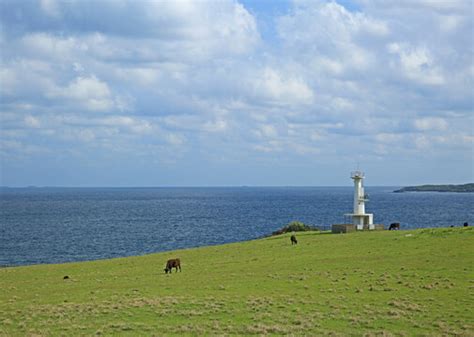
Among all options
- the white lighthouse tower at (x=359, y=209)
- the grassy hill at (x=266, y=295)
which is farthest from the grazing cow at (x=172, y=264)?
the white lighthouse tower at (x=359, y=209)

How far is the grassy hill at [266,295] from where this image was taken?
26922 mm

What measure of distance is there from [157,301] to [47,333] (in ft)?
21.3

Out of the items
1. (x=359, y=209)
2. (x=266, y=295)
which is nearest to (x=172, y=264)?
(x=266, y=295)

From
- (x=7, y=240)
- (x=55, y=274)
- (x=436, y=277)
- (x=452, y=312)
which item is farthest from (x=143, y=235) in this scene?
(x=452, y=312)

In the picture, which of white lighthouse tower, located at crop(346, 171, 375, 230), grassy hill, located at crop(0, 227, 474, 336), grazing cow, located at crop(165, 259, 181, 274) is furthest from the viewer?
white lighthouse tower, located at crop(346, 171, 375, 230)

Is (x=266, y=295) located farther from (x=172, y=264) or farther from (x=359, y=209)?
(x=359, y=209)

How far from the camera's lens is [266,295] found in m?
33.0

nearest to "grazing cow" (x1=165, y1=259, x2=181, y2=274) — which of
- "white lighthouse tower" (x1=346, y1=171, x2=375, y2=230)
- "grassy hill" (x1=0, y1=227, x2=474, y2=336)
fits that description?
"grassy hill" (x1=0, y1=227, x2=474, y2=336)

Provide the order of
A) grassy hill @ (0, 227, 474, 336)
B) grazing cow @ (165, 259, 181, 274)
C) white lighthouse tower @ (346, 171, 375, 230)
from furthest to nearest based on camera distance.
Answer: white lighthouse tower @ (346, 171, 375, 230) < grazing cow @ (165, 259, 181, 274) < grassy hill @ (0, 227, 474, 336)

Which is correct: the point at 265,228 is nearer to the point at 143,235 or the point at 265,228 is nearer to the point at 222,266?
the point at 143,235

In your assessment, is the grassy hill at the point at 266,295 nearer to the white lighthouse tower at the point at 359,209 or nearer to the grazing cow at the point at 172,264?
the grazing cow at the point at 172,264

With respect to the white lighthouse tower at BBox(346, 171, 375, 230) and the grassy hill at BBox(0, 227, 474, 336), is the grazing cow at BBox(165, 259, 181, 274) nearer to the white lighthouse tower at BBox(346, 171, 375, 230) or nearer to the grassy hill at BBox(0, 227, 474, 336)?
the grassy hill at BBox(0, 227, 474, 336)

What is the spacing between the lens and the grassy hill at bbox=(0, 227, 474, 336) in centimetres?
2692

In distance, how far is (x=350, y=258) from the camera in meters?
44.9
